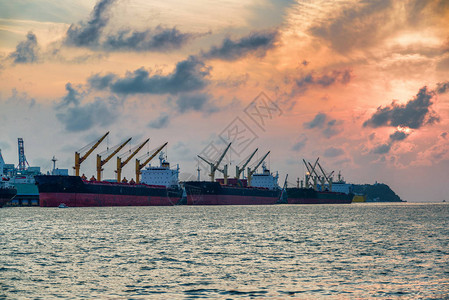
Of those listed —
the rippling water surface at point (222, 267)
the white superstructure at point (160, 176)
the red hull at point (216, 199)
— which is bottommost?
the rippling water surface at point (222, 267)

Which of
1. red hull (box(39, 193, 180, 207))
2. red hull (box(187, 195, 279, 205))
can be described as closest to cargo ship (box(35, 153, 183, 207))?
red hull (box(39, 193, 180, 207))

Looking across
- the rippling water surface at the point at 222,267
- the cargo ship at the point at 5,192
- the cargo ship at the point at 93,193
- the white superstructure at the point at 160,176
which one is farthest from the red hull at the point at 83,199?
the rippling water surface at the point at 222,267

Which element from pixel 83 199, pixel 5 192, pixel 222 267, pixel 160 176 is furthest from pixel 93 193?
pixel 222 267

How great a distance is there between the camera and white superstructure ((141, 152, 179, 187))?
5960 inches

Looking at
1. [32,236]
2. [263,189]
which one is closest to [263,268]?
[32,236]

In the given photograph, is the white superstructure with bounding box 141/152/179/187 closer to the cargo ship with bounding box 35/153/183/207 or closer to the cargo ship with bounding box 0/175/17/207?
the cargo ship with bounding box 35/153/183/207

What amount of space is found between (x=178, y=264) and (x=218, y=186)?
126902mm

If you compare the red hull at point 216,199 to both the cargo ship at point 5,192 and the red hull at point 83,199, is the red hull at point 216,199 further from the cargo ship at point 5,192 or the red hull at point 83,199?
the cargo ship at point 5,192

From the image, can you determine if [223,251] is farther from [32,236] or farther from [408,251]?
[32,236]

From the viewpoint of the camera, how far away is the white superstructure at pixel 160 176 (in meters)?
151

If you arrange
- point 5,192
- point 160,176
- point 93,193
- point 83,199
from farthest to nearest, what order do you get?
1. point 160,176
2. point 5,192
3. point 93,193
4. point 83,199

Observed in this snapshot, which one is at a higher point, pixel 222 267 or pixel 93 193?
pixel 93 193

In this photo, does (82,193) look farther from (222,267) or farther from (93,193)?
(222,267)

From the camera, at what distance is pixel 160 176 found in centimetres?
15212
